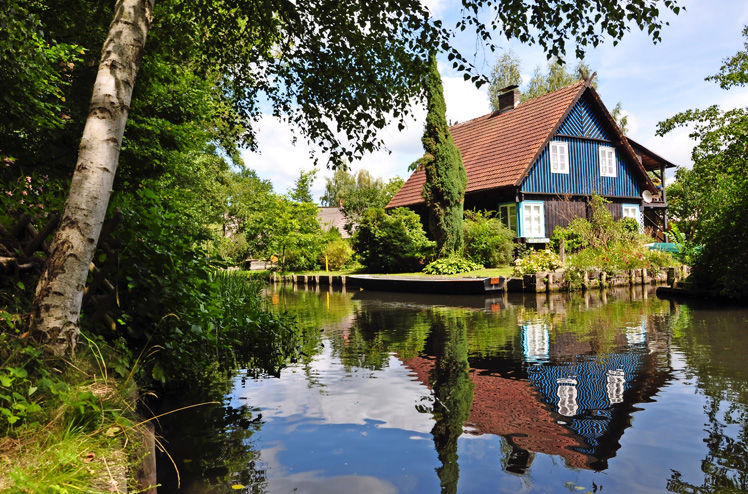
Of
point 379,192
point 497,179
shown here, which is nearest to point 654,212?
point 497,179

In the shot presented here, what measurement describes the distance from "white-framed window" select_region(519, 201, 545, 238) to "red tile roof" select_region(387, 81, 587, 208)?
1707 millimetres

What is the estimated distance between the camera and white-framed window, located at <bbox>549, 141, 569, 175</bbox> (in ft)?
88.2

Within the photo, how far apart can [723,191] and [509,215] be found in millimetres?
11308

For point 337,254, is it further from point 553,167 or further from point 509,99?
point 509,99

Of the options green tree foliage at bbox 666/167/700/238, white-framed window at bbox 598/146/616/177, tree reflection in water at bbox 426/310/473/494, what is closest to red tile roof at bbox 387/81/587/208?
white-framed window at bbox 598/146/616/177

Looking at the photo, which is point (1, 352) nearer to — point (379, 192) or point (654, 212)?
point (654, 212)

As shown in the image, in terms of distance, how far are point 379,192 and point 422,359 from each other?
42.7m

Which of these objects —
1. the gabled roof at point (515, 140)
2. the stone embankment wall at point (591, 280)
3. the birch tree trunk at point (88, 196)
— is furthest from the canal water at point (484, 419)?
the gabled roof at point (515, 140)

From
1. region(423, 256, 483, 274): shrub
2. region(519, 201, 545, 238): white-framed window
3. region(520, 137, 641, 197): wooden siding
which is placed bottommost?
region(423, 256, 483, 274): shrub

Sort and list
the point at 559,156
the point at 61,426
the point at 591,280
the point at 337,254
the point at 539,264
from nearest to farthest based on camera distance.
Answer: the point at 61,426
the point at 591,280
the point at 539,264
the point at 559,156
the point at 337,254

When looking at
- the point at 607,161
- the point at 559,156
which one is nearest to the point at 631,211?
the point at 607,161

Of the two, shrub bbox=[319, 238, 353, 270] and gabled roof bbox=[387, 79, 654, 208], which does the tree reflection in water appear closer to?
gabled roof bbox=[387, 79, 654, 208]

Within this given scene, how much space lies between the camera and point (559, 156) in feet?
89.1

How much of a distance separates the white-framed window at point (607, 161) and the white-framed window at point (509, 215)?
231 inches
